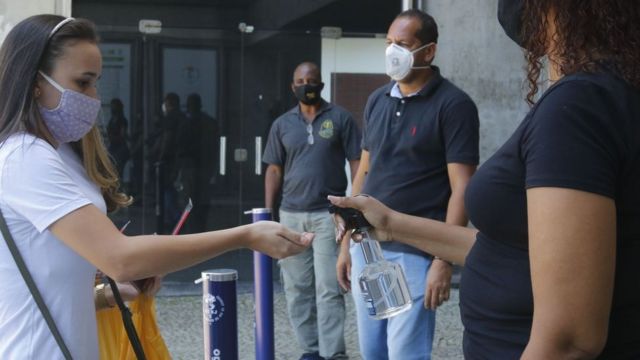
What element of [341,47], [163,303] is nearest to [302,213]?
[163,303]

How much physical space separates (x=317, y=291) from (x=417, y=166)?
→ 2300 millimetres

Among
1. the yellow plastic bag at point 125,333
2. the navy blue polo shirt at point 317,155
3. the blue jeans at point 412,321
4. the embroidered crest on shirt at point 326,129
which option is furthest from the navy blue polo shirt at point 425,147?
the embroidered crest on shirt at point 326,129

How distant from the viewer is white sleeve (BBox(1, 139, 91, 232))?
7.07 feet

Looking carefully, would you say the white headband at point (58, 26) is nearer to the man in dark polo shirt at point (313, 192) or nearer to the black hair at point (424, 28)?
the black hair at point (424, 28)

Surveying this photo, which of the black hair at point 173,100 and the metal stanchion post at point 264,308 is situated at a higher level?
the black hair at point 173,100

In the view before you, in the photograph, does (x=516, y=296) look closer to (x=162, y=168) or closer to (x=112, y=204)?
(x=112, y=204)

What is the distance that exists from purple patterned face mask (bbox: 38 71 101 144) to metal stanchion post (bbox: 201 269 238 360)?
4.83 feet

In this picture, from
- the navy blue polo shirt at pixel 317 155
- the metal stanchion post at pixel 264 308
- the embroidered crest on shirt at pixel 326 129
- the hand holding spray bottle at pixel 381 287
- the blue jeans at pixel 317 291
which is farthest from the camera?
the embroidered crest on shirt at pixel 326 129

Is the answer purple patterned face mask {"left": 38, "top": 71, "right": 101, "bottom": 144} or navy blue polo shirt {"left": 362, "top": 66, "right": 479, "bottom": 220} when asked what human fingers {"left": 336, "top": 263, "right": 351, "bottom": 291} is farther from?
purple patterned face mask {"left": 38, "top": 71, "right": 101, "bottom": 144}

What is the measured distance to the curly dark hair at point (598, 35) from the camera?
5.64ft

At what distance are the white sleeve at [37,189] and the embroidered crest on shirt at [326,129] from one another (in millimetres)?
4437

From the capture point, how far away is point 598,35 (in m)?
1.74

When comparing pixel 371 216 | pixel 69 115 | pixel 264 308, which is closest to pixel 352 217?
pixel 371 216

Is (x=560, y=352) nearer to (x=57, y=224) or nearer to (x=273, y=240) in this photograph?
(x=273, y=240)
